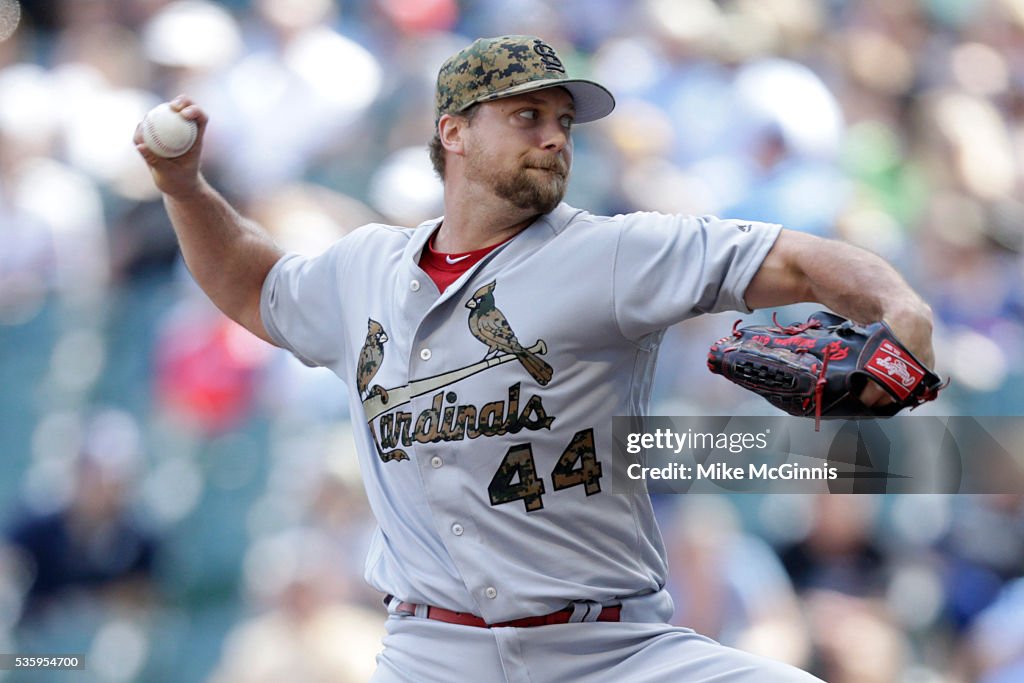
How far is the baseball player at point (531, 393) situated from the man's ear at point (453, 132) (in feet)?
0.12

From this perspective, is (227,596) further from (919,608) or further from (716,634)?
(919,608)

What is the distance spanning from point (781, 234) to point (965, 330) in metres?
3.01

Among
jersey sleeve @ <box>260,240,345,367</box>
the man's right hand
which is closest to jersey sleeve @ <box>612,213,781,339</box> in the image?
jersey sleeve @ <box>260,240,345,367</box>

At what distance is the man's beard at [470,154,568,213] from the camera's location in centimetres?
226

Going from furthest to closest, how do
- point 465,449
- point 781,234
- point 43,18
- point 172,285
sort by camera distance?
point 43,18 → point 172,285 → point 465,449 → point 781,234

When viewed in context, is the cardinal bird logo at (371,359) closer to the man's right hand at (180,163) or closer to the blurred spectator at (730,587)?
the man's right hand at (180,163)

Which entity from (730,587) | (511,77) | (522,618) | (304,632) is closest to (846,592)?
(730,587)

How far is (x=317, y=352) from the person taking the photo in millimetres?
2551

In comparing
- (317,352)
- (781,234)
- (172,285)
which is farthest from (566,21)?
(781,234)

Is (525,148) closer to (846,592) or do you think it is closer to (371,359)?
(371,359)

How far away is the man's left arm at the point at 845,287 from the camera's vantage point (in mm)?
1808

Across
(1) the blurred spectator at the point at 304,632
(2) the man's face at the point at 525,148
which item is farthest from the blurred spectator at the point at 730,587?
(2) the man's face at the point at 525,148

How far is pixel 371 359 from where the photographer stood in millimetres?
2344

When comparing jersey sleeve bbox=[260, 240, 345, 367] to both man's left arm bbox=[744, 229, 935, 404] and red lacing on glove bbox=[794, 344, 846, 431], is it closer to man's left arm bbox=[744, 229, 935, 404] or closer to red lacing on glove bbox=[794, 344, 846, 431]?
man's left arm bbox=[744, 229, 935, 404]
